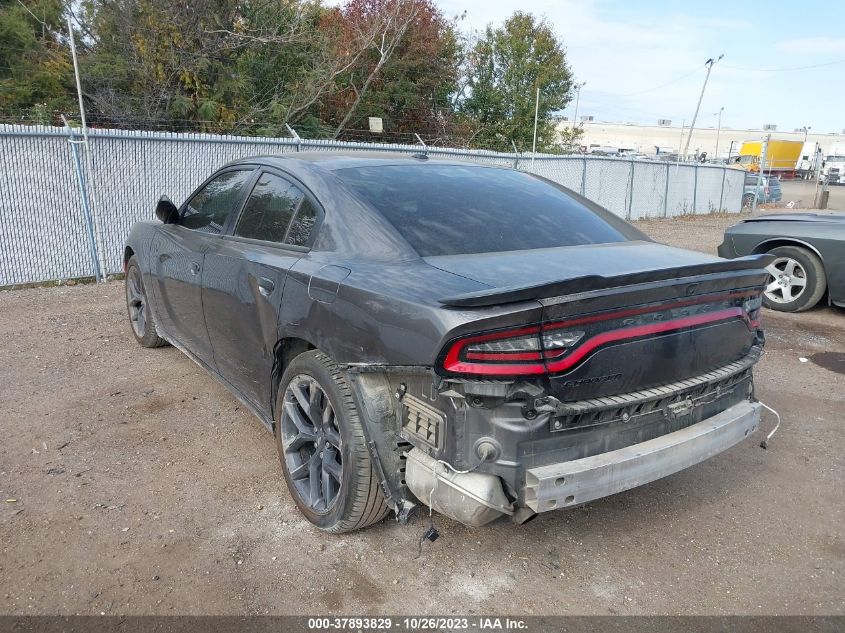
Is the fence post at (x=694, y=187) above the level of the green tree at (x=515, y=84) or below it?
below

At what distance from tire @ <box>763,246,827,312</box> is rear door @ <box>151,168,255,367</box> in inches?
224

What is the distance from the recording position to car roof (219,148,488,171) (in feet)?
11.0

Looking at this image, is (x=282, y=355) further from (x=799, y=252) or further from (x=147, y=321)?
(x=799, y=252)

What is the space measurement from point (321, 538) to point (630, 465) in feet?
4.54

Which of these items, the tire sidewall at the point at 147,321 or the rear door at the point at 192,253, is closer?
the rear door at the point at 192,253

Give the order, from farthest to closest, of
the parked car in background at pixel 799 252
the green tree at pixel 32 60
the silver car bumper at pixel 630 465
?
1. the green tree at pixel 32 60
2. the parked car in background at pixel 799 252
3. the silver car bumper at pixel 630 465

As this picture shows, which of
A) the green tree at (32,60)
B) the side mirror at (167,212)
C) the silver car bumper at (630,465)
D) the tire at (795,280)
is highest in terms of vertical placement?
Result: the green tree at (32,60)

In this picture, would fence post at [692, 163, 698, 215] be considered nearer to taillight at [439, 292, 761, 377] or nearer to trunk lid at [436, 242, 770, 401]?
trunk lid at [436, 242, 770, 401]

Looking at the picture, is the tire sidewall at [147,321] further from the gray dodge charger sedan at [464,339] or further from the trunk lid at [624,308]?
the trunk lid at [624,308]

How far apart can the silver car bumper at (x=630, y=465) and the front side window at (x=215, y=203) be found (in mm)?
2489

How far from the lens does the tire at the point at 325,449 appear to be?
99.8 inches

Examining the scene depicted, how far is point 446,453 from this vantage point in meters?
2.21

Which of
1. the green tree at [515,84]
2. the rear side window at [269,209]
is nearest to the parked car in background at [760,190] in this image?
the green tree at [515,84]

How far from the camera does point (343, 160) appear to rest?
3.44 metres
